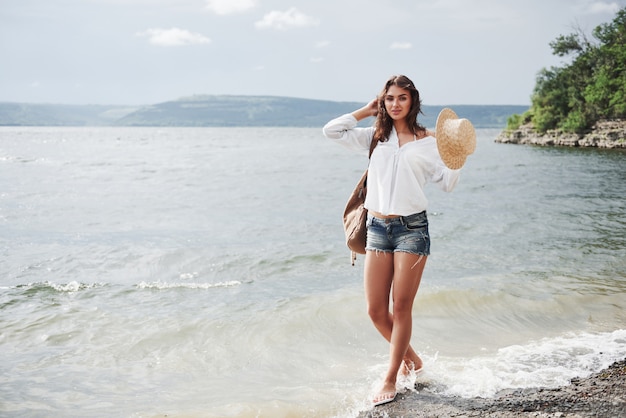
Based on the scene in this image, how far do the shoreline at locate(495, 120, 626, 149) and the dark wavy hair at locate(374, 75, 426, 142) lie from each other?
51023 mm

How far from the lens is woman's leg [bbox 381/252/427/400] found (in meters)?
4.04

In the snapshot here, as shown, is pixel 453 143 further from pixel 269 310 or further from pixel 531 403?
→ pixel 269 310

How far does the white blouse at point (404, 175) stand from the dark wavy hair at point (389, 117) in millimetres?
64

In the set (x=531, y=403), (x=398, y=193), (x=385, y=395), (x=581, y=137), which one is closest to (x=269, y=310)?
(x=385, y=395)

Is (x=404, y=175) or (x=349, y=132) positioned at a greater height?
(x=349, y=132)

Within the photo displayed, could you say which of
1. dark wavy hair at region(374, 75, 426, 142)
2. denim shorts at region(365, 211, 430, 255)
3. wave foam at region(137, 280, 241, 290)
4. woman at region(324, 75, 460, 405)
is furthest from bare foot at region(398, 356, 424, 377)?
wave foam at region(137, 280, 241, 290)

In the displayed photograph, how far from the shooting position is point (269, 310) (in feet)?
23.9

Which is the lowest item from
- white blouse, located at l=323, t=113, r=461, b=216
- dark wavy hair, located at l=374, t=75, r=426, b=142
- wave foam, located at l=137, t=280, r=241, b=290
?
wave foam, located at l=137, t=280, r=241, b=290

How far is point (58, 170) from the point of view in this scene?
3120 centimetres

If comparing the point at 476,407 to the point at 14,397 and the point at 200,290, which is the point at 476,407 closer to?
the point at 14,397

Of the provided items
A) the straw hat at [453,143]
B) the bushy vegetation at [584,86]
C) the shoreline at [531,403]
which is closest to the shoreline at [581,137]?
the bushy vegetation at [584,86]

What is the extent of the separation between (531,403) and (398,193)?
1.82 m

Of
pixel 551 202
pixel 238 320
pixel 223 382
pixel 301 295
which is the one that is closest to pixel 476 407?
pixel 223 382

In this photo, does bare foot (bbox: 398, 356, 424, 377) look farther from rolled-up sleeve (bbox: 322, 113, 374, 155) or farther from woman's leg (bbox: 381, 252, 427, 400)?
rolled-up sleeve (bbox: 322, 113, 374, 155)
